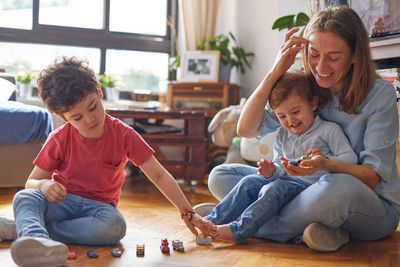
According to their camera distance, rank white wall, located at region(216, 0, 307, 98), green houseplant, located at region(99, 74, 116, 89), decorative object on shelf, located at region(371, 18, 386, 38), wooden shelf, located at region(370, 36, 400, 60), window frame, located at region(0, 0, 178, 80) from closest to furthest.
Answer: wooden shelf, located at region(370, 36, 400, 60) < decorative object on shelf, located at region(371, 18, 386, 38) < white wall, located at region(216, 0, 307, 98) < window frame, located at region(0, 0, 178, 80) < green houseplant, located at region(99, 74, 116, 89)

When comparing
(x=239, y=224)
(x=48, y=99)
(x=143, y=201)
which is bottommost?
(x=143, y=201)

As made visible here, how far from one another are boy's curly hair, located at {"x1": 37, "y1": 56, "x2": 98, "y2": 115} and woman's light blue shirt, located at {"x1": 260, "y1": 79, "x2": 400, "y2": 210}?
0.82 metres

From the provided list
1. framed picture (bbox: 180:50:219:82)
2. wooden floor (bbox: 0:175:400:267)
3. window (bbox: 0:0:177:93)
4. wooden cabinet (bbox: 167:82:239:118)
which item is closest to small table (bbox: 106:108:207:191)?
wooden cabinet (bbox: 167:82:239:118)

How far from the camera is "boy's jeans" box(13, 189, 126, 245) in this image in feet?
4.80

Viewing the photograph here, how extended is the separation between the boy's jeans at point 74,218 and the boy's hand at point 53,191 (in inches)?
0.8

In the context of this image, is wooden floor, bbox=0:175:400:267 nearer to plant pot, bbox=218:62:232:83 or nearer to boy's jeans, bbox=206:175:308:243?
boy's jeans, bbox=206:175:308:243

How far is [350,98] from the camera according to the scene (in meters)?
1.61

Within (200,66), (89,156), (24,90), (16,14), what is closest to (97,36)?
(16,14)

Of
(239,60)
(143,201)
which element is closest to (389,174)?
(143,201)

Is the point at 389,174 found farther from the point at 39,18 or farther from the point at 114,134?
the point at 39,18

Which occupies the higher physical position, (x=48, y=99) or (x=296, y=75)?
(x=296, y=75)

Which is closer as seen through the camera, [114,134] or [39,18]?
[114,134]

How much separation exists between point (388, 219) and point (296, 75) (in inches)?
21.6

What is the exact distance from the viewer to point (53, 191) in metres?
1.50
